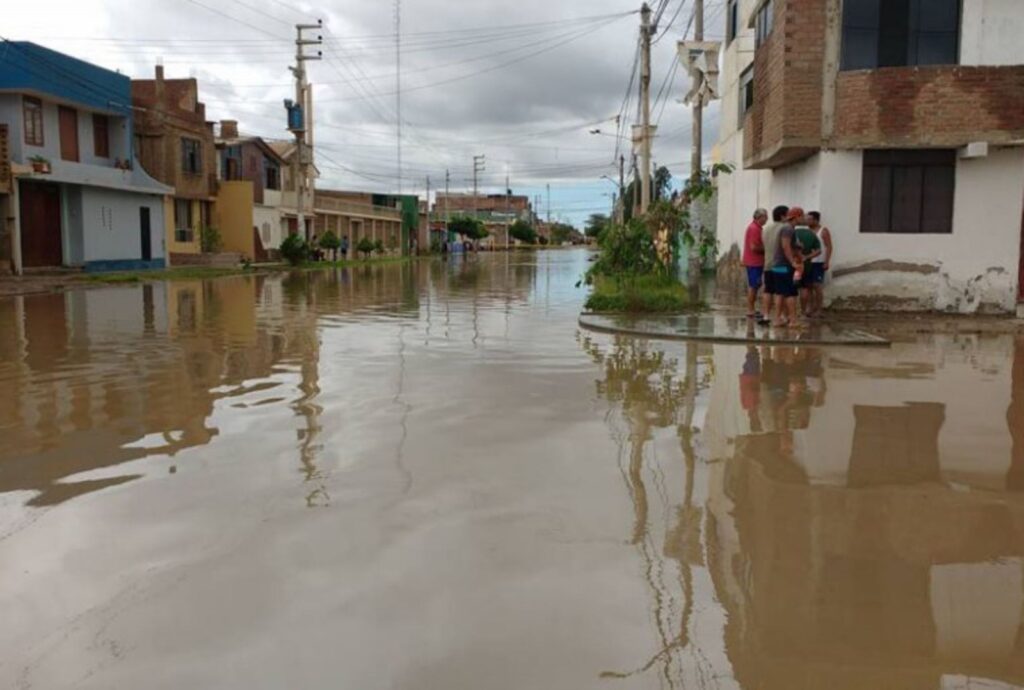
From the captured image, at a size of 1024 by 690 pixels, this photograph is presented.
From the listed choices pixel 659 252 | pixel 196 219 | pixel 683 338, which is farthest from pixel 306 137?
pixel 683 338

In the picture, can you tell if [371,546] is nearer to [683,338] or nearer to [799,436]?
[799,436]

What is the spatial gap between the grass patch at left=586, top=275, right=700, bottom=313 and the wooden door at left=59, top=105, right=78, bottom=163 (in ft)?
85.1

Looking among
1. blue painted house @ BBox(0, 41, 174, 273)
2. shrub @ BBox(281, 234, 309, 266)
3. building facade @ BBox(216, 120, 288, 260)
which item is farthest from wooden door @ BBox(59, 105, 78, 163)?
building facade @ BBox(216, 120, 288, 260)

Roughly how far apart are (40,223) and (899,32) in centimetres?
2923

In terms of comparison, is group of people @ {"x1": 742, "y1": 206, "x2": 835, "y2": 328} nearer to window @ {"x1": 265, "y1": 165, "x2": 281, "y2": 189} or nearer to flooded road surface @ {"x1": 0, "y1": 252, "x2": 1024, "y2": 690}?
flooded road surface @ {"x1": 0, "y1": 252, "x2": 1024, "y2": 690}

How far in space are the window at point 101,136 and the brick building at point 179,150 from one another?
8.04 feet

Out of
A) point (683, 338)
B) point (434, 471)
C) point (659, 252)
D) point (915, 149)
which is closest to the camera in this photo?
point (434, 471)

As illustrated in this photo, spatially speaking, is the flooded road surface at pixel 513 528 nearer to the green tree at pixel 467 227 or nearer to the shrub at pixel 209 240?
the shrub at pixel 209 240

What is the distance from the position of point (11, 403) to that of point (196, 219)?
1561 inches

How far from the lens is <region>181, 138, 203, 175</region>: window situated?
143ft

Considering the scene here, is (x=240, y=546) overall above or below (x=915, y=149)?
below

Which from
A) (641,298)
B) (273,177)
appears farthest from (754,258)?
(273,177)

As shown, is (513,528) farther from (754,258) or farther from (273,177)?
(273,177)

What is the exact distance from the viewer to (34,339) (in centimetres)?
1351
